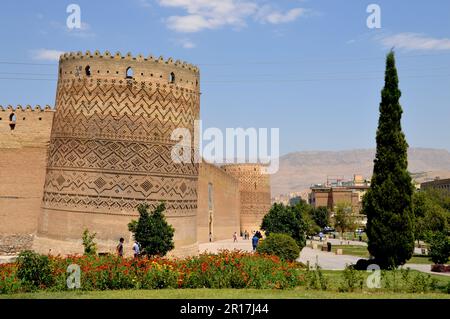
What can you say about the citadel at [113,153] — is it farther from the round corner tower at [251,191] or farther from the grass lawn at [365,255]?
the round corner tower at [251,191]

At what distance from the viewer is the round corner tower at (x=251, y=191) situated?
47.4 metres

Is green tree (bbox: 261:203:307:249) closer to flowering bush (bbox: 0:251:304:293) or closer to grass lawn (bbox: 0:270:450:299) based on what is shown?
flowering bush (bbox: 0:251:304:293)

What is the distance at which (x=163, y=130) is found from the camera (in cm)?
2145

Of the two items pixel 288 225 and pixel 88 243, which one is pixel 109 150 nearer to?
pixel 88 243

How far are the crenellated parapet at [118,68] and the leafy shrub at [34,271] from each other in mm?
12049

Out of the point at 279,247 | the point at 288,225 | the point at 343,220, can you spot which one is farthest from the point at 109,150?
the point at 343,220

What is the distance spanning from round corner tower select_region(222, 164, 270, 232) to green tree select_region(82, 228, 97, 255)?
28.3 m

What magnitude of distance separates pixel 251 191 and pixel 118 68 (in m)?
28.5

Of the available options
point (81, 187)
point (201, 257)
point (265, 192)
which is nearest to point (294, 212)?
point (81, 187)

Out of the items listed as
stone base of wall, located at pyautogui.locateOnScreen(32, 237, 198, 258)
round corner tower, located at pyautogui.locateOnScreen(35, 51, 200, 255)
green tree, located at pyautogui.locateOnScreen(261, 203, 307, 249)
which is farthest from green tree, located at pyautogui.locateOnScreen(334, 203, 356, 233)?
round corner tower, located at pyautogui.locateOnScreen(35, 51, 200, 255)

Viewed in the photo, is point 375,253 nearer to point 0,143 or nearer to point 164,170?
point 164,170

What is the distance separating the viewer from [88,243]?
18.3 metres

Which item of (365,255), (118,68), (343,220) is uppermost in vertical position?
(118,68)

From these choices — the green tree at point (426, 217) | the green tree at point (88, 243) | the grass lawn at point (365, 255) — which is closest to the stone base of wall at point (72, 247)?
the green tree at point (88, 243)
